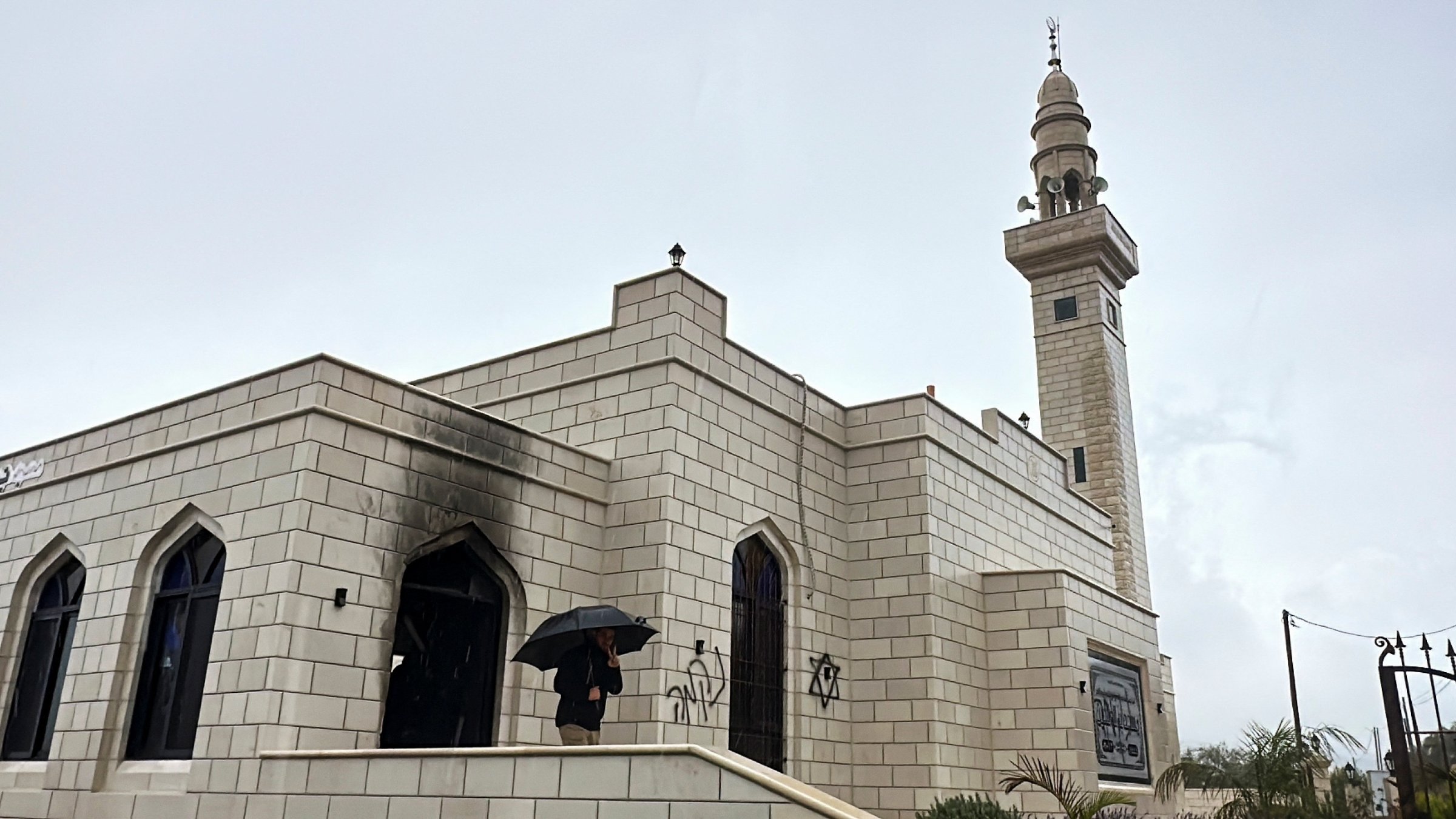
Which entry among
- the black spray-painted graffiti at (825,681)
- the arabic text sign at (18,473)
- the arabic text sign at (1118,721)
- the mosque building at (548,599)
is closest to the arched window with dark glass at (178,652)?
the mosque building at (548,599)

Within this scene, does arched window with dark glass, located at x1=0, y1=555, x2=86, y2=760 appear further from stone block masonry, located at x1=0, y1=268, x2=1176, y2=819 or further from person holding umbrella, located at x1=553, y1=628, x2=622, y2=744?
person holding umbrella, located at x1=553, y1=628, x2=622, y2=744

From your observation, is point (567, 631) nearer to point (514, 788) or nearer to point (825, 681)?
point (514, 788)

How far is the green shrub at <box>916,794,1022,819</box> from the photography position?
11.1 metres

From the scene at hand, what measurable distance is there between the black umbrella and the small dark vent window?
65.4ft

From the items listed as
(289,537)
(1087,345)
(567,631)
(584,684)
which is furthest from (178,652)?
(1087,345)

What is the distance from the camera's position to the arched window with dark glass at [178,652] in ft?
34.5

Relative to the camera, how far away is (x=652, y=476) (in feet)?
43.1

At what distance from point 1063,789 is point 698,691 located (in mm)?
5122

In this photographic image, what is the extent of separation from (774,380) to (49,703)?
945cm

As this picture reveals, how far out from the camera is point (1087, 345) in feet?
88.1

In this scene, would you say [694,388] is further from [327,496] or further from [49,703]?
[49,703]

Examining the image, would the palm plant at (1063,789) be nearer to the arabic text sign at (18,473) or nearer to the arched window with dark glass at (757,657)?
the arched window with dark glass at (757,657)

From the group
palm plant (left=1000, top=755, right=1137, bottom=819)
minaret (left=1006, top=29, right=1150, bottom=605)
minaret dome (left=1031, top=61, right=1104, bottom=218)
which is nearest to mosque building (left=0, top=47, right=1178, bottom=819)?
palm plant (left=1000, top=755, right=1137, bottom=819)

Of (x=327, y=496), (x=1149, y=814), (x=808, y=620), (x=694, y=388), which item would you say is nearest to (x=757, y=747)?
(x=808, y=620)
